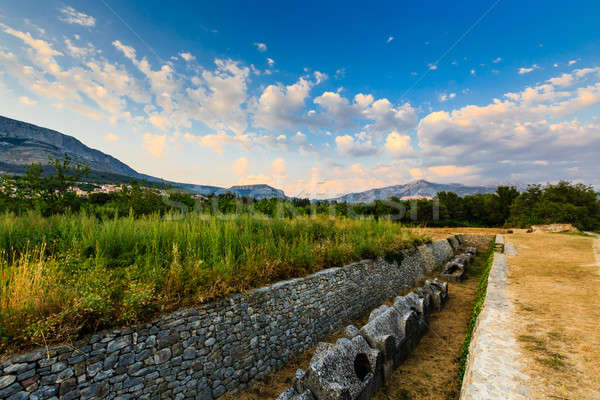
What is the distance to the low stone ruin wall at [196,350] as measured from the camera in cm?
264

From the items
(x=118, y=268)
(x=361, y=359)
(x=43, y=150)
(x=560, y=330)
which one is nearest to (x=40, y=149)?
(x=43, y=150)

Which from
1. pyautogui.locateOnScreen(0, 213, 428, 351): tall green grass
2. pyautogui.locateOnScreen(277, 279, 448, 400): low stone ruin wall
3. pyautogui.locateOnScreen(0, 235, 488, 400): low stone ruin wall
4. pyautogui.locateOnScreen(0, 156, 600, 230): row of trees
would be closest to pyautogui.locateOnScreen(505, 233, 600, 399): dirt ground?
pyautogui.locateOnScreen(277, 279, 448, 400): low stone ruin wall

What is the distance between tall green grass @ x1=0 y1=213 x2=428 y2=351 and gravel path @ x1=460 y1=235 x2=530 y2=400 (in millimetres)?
3631

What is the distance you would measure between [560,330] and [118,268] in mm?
7315

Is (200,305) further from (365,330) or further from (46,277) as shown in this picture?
(365,330)

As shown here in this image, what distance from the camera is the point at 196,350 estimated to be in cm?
379

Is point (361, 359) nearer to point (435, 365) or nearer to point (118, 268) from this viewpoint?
point (435, 365)

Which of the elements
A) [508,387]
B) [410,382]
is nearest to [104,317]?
[508,387]

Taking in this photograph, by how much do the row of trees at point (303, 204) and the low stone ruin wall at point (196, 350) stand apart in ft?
11.9

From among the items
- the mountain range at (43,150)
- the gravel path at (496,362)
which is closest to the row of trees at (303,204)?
the gravel path at (496,362)

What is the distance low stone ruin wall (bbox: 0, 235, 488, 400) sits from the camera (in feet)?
8.65

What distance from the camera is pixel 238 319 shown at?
4.36 m

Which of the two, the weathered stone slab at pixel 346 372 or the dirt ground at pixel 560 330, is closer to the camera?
the dirt ground at pixel 560 330

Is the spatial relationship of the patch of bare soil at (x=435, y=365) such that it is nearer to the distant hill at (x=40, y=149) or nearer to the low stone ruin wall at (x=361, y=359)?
the low stone ruin wall at (x=361, y=359)
